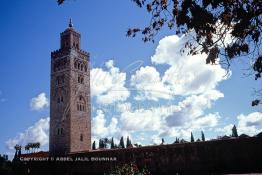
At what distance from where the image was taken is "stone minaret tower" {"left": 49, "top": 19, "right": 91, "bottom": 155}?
4744 cm

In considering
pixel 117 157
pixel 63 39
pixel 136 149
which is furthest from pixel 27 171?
pixel 63 39

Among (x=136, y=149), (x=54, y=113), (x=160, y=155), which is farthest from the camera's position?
(x=54, y=113)

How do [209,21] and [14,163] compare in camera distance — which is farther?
[14,163]

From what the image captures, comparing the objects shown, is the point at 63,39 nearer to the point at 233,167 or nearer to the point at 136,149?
the point at 136,149

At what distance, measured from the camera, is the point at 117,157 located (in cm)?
3394

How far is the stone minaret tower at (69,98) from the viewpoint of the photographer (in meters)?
47.4

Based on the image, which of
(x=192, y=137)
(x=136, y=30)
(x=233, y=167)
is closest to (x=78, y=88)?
(x=192, y=137)

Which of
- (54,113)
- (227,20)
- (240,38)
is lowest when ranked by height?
(240,38)

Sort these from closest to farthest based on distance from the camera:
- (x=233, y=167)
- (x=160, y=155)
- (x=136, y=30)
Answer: (x=136, y=30), (x=233, y=167), (x=160, y=155)

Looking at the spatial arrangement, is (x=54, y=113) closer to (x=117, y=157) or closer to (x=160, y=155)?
(x=117, y=157)

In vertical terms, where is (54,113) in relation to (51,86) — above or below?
below

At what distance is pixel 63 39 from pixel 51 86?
7.92 metres

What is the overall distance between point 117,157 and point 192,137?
1988cm

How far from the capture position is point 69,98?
4844 cm
